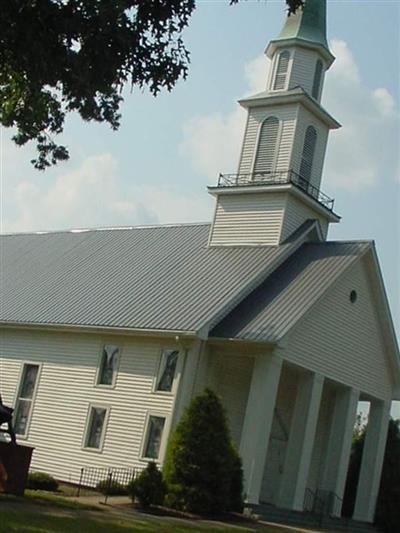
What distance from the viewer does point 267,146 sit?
116ft

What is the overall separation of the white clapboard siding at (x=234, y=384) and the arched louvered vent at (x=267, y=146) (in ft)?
26.2

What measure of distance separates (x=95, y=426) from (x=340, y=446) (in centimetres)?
862

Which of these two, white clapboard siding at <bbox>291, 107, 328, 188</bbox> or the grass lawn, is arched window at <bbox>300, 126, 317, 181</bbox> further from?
the grass lawn

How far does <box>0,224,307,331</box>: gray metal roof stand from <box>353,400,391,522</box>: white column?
7.87 meters

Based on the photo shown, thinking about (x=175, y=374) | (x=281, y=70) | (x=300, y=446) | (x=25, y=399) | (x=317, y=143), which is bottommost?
(x=25, y=399)

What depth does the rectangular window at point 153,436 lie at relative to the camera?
29297 millimetres

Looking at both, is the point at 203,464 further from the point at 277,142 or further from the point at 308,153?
the point at 308,153

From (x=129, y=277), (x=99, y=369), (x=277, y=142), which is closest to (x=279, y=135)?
(x=277, y=142)

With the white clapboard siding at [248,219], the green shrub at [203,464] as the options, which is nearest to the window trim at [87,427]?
the green shrub at [203,464]

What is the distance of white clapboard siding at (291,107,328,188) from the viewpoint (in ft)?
115

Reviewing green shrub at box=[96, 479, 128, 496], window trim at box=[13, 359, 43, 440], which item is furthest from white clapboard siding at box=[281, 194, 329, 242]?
green shrub at box=[96, 479, 128, 496]

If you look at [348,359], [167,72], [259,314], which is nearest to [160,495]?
[259,314]

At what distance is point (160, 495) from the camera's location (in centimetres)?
2509

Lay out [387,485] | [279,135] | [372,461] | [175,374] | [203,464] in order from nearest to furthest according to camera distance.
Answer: [203,464]
[175,374]
[372,461]
[279,135]
[387,485]
